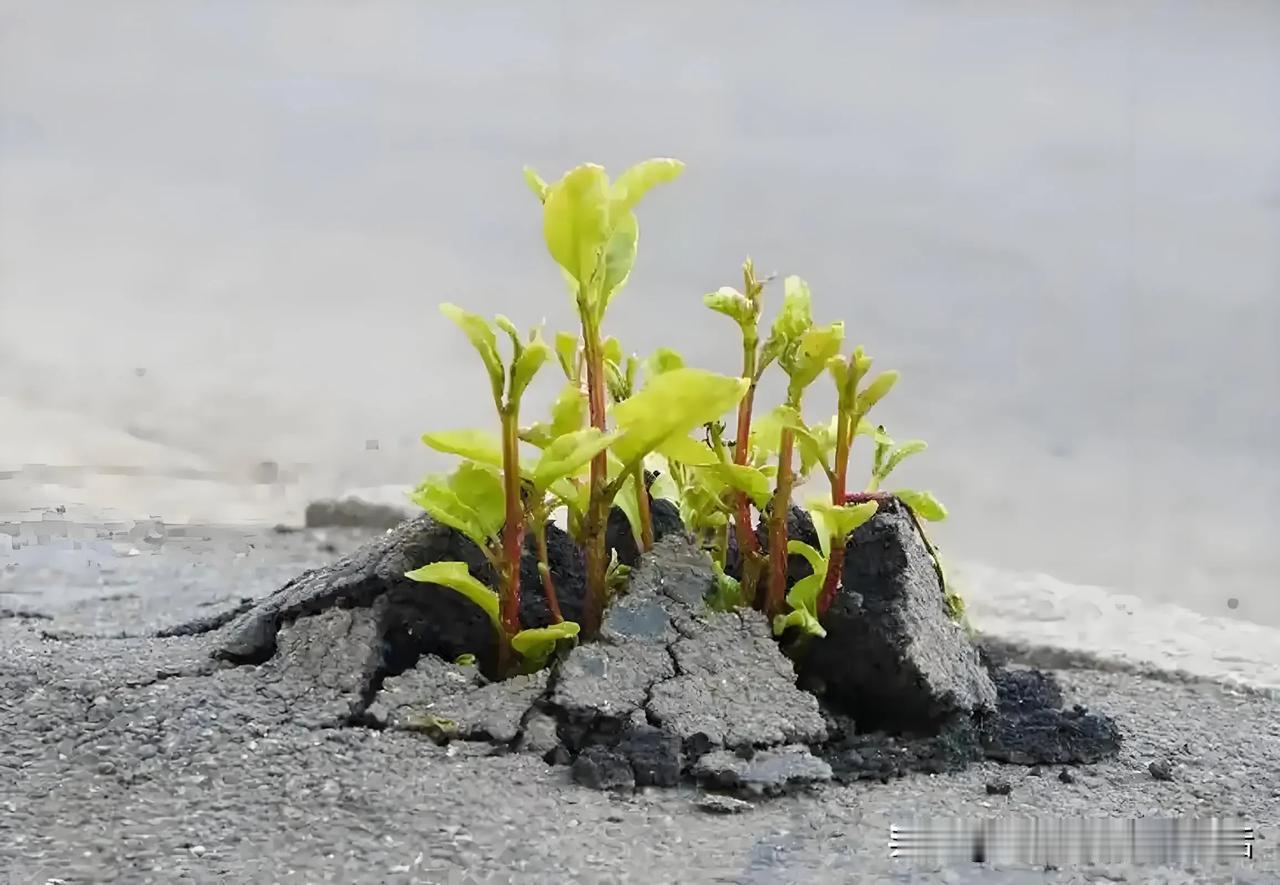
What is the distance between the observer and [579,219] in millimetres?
710

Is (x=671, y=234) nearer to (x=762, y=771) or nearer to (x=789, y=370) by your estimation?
(x=789, y=370)

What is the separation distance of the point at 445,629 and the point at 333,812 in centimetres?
21

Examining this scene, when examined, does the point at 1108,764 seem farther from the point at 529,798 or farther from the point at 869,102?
the point at 869,102

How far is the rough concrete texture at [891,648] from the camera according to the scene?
2.58 ft

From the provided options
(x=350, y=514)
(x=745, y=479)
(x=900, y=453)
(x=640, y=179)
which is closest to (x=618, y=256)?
(x=640, y=179)

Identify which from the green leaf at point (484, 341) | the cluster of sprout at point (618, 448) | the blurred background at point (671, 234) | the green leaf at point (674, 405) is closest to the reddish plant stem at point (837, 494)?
the cluster of sprout at point (618, 448)

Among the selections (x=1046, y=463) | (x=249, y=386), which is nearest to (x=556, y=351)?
(x=1046, y=463)

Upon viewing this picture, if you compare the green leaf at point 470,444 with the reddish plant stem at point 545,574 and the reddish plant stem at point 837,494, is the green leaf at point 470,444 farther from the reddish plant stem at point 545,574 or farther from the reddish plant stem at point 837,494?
the reddish plant stem at point 837,494

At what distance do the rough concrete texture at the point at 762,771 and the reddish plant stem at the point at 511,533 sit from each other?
151 mm

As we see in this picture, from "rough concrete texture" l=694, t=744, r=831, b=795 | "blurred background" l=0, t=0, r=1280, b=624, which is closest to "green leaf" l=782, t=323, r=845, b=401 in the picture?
"rough concrete texture" l=694, t=744, r=831, b=795

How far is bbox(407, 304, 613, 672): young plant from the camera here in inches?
27.1

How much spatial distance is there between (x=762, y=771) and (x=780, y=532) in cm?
18

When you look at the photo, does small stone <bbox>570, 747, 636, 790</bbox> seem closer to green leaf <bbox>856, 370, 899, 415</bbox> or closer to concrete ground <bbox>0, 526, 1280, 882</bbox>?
concrete ground <bbox>0, 526, 1280, 882</bbox>

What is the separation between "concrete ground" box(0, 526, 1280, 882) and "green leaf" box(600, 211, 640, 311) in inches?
11.1
